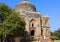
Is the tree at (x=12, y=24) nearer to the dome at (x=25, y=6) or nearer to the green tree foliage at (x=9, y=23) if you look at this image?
the green tree foliage at (x=9, y=23)

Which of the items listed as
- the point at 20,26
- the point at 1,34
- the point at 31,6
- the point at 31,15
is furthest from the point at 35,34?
the point at 1,34

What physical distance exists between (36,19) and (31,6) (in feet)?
15.7

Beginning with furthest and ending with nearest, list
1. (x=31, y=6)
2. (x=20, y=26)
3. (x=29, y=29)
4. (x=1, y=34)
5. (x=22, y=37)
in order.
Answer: (x=31, y=6)
(x=29, y=29)
(x=22, y=37)
(x=20, y=26)
(x=1, y=34)

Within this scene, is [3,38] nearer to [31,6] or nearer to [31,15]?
[31,15]

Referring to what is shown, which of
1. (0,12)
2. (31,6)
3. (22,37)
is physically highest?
(31,6)

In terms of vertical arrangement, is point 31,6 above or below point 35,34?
above

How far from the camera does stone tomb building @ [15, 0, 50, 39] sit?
40.1 metres

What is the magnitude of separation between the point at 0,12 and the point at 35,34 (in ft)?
41.2

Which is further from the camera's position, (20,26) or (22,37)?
(22,37)

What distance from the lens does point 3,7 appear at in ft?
104

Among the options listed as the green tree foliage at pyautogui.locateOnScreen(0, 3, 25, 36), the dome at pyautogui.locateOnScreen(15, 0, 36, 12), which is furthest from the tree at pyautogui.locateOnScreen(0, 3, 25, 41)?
the dome at pyautogui.locateOnScreen(15, 0, 36, 12)

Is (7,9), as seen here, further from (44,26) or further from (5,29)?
(44,26)

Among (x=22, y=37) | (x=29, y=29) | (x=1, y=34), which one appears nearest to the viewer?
(x=1, y=34)

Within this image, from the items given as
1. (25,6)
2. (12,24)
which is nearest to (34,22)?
(25,6)
